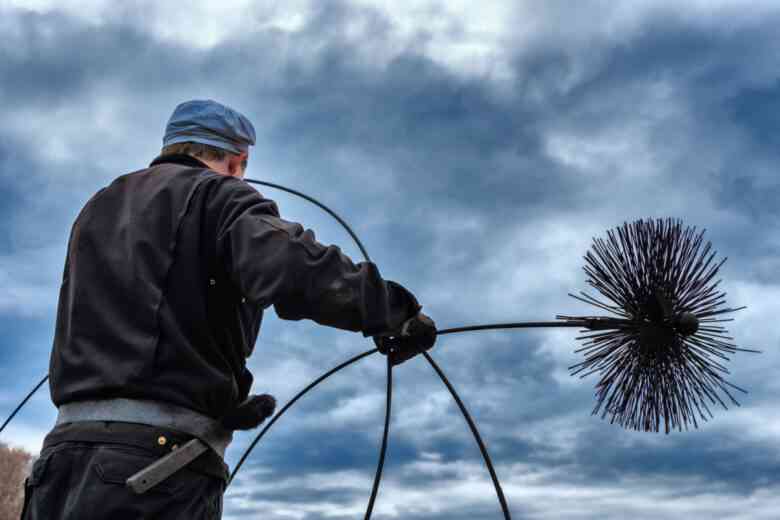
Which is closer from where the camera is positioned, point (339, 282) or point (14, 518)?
point (339, 282)

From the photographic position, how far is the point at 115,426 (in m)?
2.74

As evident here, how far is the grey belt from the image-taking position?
2.71 metres

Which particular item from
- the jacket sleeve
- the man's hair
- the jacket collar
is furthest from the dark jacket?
the man's hair

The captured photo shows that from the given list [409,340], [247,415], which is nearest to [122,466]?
[247,415]

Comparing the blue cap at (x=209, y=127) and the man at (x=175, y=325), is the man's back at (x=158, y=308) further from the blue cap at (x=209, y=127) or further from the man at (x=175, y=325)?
the blue cap at (x=209, y=127)

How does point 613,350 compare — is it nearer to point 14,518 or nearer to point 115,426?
point 115,426

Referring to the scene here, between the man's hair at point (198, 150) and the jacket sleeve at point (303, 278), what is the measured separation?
725 millimetres

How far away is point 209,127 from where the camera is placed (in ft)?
11.3

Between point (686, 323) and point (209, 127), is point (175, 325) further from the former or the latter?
point (686, 323)

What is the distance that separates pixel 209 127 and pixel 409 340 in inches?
49.6

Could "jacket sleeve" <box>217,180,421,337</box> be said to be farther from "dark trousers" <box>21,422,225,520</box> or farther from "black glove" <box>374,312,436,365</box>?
"dark trousers" <box>21,422,225,520</box>

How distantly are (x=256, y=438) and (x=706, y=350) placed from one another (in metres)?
2.08

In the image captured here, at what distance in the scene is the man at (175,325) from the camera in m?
2.71

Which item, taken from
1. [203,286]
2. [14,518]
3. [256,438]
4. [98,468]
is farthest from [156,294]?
[14,518]
